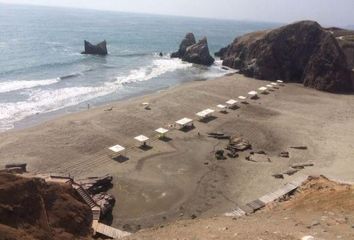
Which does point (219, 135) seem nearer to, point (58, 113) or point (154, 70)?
point (58, 113)

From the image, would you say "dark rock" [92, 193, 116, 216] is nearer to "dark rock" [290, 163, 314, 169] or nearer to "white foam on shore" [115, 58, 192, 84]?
"dark rock" [290, 163, 314, 169]

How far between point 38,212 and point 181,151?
1943 cm

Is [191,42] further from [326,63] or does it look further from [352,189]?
[352,189]

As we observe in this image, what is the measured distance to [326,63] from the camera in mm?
63875

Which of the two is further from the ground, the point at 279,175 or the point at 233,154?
the point at 279,175

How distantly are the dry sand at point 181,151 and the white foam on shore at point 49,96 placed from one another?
208 inches

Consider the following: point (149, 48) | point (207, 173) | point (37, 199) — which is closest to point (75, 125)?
point (207, 173)

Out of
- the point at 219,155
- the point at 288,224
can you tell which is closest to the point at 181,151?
the point at 219,155

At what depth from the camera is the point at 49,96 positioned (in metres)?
52.9

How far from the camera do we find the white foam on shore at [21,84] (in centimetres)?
5605

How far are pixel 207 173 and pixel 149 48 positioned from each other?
3621 inches

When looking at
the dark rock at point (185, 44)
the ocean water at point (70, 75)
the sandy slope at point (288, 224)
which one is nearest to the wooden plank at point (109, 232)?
the sandy slope at point (288, 224)

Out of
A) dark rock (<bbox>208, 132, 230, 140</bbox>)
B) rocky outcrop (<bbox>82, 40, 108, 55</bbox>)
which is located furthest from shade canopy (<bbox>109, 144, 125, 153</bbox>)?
rocky outcrop (<bbox>82, 40, 108, 55</bbox>)

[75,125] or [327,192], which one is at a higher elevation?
[327,192]
